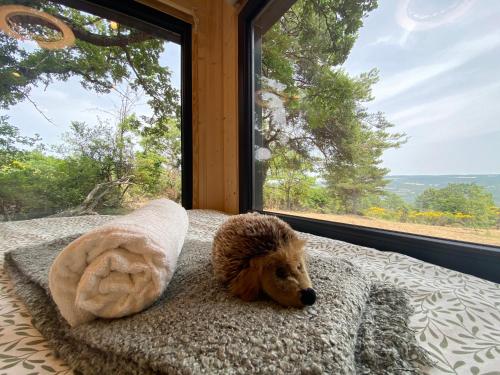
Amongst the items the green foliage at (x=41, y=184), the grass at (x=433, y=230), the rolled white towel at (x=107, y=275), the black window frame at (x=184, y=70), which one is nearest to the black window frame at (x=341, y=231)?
the grass at (x=433, y=230)

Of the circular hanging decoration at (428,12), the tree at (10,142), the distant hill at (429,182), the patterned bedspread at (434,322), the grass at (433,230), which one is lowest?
the patterned bedspread at (434,322)

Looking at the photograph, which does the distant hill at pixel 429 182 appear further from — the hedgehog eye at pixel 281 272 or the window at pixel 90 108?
the window at pixel 90 108

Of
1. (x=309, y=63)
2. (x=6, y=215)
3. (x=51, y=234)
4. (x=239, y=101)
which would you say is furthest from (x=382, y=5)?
(x=6, y=215)

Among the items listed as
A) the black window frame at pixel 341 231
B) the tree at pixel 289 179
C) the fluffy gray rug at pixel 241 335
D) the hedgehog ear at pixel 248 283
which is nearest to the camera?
the fluffy gray rug at pixel 241 335

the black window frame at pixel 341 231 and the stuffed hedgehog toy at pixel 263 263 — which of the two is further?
the black window frame at pixel 341 231

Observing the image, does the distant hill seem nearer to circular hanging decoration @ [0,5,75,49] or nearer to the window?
the window


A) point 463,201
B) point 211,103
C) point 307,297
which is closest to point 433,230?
point 463,201

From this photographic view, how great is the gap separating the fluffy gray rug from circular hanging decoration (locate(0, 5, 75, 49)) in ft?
4.95

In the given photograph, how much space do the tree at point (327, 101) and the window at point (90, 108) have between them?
77 centimetres

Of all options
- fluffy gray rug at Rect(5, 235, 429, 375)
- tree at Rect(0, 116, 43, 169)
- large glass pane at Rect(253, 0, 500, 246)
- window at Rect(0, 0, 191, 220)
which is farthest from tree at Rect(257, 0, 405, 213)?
tree at Rect(0, 116, 43, 169)

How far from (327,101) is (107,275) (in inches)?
39.4

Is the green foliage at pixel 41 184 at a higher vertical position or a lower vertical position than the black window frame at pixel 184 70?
lower

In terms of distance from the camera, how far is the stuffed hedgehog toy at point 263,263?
300 millimetres

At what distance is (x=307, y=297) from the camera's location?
292 mm
